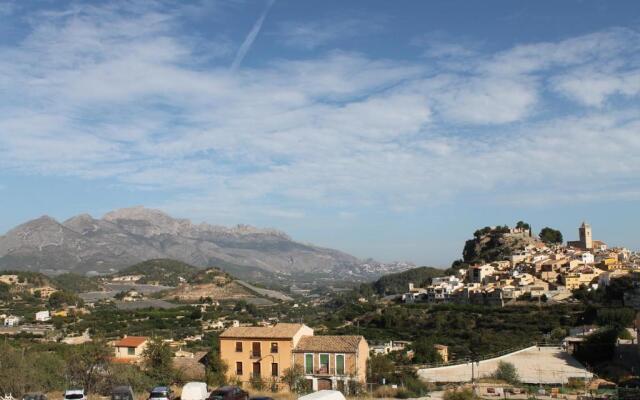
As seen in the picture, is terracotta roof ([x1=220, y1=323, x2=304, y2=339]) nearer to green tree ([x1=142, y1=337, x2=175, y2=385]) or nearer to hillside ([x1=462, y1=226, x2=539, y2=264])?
green tree ([x1=142, y1=337, x2=175, y2=385])

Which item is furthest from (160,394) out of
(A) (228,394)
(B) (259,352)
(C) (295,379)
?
(B) (259,352)

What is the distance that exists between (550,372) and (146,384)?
27449 millimetres

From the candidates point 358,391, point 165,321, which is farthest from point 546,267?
point 358,391

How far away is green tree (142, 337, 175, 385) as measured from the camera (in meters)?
29.5

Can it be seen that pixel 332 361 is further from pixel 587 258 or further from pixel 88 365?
pixel 587 258

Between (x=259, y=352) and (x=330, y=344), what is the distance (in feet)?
13.0

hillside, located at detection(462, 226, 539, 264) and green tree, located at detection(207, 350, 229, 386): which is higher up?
hillside, located at detection(462, 226, 539, 264)

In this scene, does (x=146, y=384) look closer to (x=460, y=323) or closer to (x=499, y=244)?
(x=460, y=323)

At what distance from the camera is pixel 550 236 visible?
14888cm

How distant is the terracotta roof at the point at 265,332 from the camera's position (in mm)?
34656

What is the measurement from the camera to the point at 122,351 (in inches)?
2290

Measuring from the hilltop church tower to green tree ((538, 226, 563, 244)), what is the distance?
5.21 m

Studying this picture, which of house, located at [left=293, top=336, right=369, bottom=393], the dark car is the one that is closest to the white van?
the dark car

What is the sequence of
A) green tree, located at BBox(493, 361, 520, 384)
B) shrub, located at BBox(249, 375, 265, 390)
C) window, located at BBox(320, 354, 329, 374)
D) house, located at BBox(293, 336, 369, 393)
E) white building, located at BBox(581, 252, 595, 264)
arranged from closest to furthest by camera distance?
shrub, located at BBox(249, 375, 265, 390) → house, located at BBox(293, 336, 369, 393) → window, located at BBox(320, 354, 329, 374) → green tree, located at BBox(493, 361, 520, 384) → white building, located at BBox(581, 252, 595, 264)
